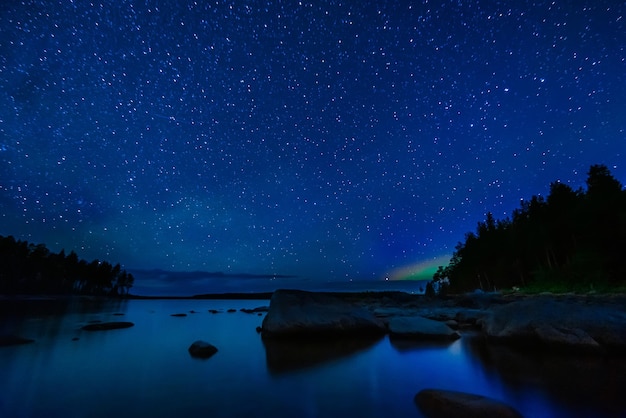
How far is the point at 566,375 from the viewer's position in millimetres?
6777

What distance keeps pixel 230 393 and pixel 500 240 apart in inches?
3010

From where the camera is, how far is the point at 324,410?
16.9 ft

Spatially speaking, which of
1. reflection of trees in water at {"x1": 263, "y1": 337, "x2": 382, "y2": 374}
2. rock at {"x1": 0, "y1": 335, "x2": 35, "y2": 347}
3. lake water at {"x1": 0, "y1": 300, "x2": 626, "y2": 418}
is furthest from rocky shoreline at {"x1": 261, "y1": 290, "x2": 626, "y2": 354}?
rock at {"x1": 0, "y1": 335, "x2": 35, "y2": 347}

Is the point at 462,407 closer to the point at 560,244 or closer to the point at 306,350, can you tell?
the point at 306,350

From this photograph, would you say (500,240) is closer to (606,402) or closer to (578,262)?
(578,262)

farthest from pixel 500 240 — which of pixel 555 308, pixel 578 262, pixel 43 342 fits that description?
pixel 43 342

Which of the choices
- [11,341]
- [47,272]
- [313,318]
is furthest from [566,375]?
[47,272]

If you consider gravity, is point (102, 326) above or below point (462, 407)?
above

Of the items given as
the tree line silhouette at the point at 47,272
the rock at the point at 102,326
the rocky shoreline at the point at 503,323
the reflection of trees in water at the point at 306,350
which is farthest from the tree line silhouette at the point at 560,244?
the tree line silhouette at the point at 47,272

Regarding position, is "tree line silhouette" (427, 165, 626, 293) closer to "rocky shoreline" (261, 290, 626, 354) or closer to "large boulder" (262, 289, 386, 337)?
"rocky shoreline" (261, 290, 626, 354)

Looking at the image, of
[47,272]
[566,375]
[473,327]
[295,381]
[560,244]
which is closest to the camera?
[566,375]

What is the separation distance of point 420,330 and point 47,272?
124244 mm

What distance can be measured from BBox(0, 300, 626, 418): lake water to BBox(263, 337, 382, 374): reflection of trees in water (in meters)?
0.04

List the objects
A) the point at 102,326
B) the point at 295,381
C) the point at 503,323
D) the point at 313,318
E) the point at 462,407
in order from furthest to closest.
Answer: the point at 102,326 → the point at 313,318 → the point at 503,323 → the point at 295,381 → the point at 462,407
